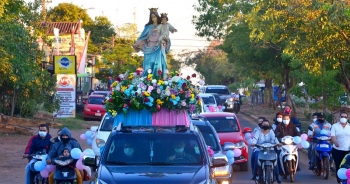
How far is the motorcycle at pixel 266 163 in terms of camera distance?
1379cm

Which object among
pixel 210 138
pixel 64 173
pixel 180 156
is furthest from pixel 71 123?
pixel 180 156

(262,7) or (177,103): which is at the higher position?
(262,7)

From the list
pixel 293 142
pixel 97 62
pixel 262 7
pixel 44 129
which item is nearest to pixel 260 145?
pixel 293 142

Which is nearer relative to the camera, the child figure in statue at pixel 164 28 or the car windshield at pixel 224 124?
the child figure in statue at pixel 164 28

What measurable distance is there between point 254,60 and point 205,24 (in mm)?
11609

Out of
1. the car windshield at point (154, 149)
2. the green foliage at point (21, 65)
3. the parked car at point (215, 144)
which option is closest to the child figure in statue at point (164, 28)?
the parked car at point (215, 144)

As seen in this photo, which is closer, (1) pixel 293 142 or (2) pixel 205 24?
(1) pixel 293 142

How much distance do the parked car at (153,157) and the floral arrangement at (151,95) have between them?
3520mm

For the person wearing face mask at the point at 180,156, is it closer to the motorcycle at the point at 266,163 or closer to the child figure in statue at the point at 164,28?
the motorcycle at the point at 266,163

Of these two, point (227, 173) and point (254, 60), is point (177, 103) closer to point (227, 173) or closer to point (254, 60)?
point (227, 173)

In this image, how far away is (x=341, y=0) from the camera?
17.3 meters

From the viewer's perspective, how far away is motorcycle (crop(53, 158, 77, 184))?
1100 centimetres

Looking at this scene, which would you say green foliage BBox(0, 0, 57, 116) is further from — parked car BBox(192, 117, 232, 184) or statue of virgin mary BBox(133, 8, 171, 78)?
parked car BBox(192, 117, 232, 184)

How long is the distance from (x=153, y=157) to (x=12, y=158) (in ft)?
40.2
